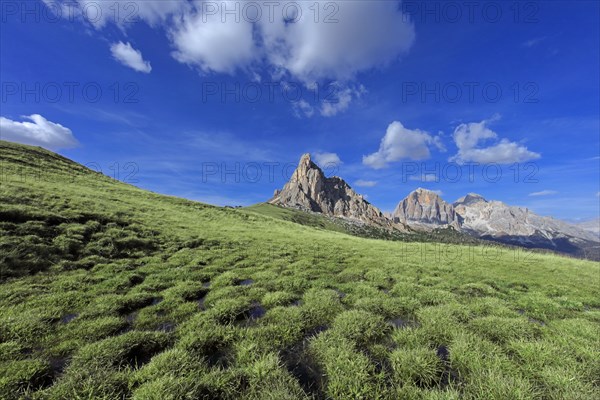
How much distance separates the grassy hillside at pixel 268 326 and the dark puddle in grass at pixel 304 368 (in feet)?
0.13

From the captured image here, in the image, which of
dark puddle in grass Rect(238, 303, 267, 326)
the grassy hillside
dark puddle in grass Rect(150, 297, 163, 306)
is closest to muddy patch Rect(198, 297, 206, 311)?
the grassy hillside

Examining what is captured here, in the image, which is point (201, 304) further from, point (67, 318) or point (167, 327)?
point (67, 318)

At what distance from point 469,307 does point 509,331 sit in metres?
2.61

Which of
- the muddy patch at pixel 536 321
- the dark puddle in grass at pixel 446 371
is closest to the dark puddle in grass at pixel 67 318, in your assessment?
the dark puddle in grass at pixel 446 371

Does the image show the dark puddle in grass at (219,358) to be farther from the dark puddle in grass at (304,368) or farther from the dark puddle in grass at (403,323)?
the dark puddle in grass at (403,323)

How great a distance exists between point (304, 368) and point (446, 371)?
4.11 metres

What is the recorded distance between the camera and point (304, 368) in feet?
24.0

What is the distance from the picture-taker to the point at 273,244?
27.4m

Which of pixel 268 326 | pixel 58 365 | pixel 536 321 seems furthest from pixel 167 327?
pixel 536 321

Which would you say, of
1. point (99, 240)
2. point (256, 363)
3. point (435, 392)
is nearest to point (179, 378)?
point (256, 363)

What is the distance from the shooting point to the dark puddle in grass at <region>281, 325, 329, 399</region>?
6527 mm

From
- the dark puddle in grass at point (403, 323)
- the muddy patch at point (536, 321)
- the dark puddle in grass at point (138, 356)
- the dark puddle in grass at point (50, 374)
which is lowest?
the dark puddle in grass at point (50, 374)

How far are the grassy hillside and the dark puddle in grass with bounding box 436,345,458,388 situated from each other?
5 cm

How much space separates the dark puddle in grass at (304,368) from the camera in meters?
6.53
